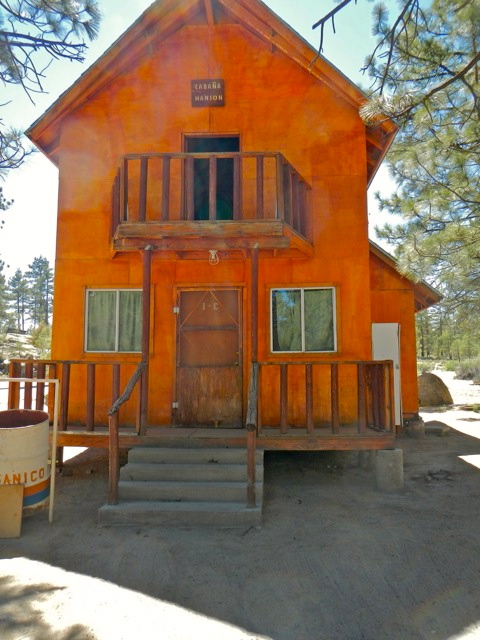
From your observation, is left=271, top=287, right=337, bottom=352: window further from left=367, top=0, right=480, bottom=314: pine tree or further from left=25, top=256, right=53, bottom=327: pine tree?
left=25, top=256, right=53, bottom=327: pine tree

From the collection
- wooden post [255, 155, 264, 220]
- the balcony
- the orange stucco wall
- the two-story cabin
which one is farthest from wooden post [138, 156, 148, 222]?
wooden post [255, 155, 264, 220]

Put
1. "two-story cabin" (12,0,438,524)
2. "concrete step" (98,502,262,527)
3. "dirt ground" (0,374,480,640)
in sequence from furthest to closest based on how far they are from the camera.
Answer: "two-story cabin" (12,0,438,524) < "concrete step" (98,502,262,527) < "dirt ground" (0,374,480,640)

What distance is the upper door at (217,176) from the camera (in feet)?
27.0


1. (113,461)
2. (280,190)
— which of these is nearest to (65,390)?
(113,461)

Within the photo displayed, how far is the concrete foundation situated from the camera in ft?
20.0

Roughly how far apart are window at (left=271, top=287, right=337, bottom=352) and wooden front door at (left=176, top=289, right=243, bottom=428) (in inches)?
27.2

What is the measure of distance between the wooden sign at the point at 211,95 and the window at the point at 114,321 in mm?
3655

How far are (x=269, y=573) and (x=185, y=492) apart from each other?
169cm

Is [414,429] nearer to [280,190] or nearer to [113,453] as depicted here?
[280,190]

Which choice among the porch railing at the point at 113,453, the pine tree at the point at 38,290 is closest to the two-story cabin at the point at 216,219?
the porch railing at the point at 113,453

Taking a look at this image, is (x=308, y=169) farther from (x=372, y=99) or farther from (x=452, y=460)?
(x=452, y=460)

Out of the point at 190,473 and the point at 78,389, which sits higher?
the point at 78,389

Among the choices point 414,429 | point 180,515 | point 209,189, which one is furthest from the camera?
point 414,429

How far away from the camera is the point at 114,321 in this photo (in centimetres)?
770
